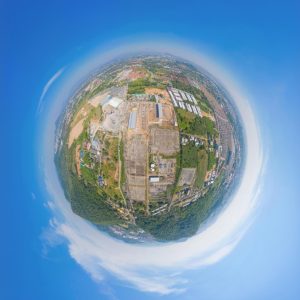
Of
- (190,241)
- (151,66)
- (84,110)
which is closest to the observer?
(84,110)

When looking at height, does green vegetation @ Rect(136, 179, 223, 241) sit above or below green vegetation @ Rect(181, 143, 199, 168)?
below

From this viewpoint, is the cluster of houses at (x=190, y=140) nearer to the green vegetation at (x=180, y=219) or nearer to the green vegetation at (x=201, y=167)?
the green vegetation at (x=201, y=167)

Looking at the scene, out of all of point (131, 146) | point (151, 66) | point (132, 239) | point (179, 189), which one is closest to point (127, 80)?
point (151, 66)

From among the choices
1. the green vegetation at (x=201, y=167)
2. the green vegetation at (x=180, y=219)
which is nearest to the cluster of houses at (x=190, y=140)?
the green vegetation at (x=201, y=167)

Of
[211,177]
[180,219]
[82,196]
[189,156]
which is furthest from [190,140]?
[82,196]

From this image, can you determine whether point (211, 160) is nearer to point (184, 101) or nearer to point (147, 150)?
point (184, 101)

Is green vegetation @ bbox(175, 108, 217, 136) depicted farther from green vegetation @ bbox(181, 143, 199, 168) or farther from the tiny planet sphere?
green vegetation @ bbox(181, 143, 199, 168)

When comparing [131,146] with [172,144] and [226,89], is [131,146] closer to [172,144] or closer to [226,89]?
[172,144]

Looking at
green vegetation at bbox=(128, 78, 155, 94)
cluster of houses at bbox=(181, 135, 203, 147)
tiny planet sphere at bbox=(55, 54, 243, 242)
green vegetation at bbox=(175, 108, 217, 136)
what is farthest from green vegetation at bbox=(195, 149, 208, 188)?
green vegetation at bbox=(128, 78, 155, 94)
